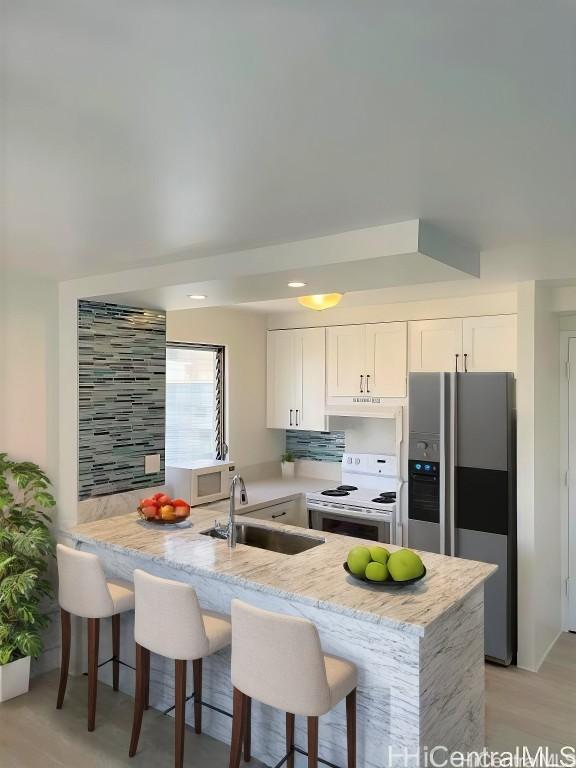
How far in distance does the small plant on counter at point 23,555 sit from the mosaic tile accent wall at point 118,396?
11.1 inches

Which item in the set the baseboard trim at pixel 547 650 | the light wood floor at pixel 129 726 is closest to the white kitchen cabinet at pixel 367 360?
the baseboard trim at pixel 547 650

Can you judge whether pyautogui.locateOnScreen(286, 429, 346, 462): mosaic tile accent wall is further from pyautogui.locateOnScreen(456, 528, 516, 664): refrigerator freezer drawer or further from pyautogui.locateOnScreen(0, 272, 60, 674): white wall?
pyautogui.locateOnScreen(0, 272, 60, 674): white wall

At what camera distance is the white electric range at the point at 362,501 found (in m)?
4.49

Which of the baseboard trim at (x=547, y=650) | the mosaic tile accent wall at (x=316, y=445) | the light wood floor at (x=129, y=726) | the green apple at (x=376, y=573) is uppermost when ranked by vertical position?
the mosaic tile accent wall at (x=316, y=445)

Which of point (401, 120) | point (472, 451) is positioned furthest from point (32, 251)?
point (472, 451)

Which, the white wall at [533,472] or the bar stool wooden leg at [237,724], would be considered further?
the white wall at [533,472]

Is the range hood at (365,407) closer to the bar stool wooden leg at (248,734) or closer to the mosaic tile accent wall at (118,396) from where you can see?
the mosaic tile accent wall at (118,396)

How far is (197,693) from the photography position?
289 centimetres

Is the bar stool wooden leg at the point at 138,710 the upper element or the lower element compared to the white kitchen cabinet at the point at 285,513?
lower

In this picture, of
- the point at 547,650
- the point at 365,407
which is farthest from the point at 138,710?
the point at 365,407

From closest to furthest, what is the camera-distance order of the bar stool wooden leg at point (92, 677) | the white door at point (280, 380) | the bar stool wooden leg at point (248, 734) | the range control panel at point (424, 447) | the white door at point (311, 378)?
the bar stool wooden leg at point (248, 734)
the bar stool wooden leg at point (92, 677)
the range control panel at point (424, 447)
the white door at point (311, 378)
the white door at point (280, 380)

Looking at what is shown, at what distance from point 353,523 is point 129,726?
2.20m

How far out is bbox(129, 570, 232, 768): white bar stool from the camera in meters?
2.51

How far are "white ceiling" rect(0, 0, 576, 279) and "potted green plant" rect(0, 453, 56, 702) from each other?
167cm
